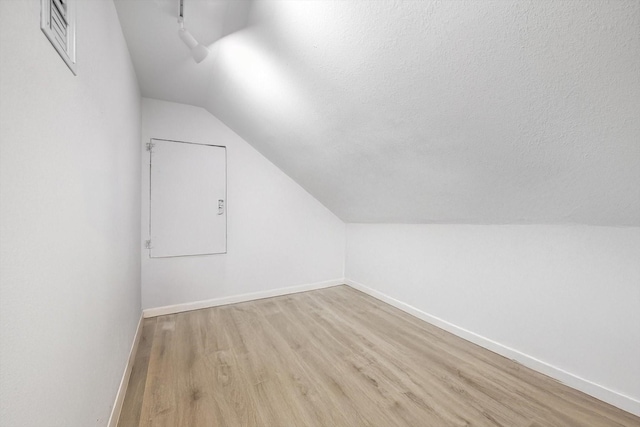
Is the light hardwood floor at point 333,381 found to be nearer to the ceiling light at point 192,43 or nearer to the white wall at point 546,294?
the white wall at point 546,294

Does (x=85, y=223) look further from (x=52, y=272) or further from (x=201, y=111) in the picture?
(x=201, y=111)

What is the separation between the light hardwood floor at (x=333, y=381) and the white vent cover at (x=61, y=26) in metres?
1.76

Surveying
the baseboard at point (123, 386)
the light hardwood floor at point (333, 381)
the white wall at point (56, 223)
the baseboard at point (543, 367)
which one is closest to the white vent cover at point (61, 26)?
the white wall at point (56, 223)

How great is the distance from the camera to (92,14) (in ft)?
3.65

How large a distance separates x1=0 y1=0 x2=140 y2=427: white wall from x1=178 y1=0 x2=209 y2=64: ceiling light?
0.35 metres

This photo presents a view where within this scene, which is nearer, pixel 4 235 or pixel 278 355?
pixel 4 235

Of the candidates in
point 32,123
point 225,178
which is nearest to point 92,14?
point 32,123

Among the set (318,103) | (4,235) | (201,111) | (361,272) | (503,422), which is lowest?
(503,422)

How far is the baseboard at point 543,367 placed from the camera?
1567mm

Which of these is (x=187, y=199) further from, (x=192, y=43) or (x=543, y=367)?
(x=543, y=367)

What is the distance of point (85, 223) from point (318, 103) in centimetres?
153

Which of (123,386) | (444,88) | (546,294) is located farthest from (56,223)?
(546,294)

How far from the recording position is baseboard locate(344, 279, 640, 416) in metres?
1.57

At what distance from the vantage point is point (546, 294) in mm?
1907
